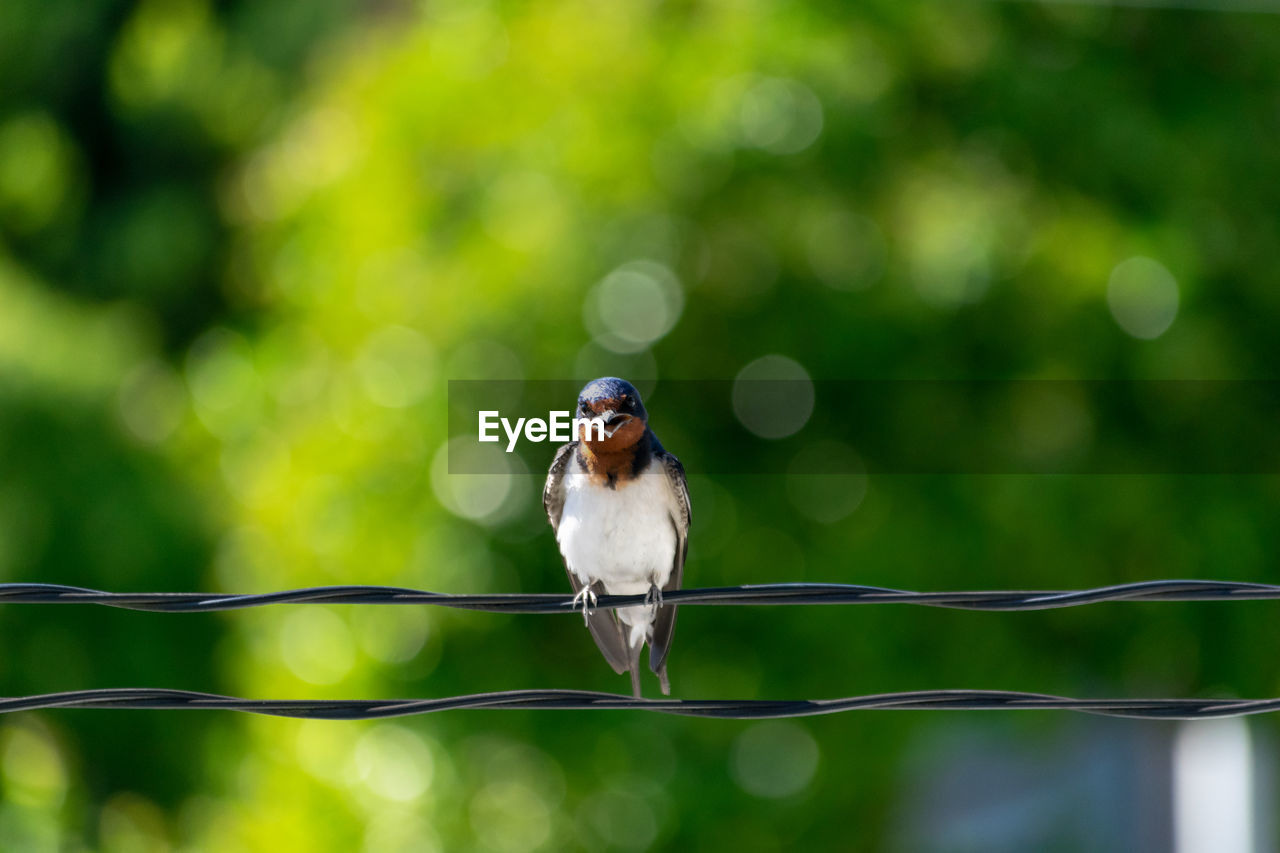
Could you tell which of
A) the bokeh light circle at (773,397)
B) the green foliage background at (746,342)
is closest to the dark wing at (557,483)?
the green foliage background at (746,342)

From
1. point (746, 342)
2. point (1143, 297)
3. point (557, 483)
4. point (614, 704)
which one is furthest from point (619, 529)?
point (1143, 297)

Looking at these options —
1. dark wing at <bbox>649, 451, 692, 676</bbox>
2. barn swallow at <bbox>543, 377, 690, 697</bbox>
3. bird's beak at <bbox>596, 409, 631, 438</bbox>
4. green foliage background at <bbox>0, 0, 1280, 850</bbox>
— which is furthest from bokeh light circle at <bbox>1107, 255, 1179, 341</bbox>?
bird's beak at <bbox>596, 409, 631, 438</bbox>

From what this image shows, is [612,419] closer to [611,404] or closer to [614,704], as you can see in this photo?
[611,404]

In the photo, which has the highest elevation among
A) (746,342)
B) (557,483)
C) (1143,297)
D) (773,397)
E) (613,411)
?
(1143,297)

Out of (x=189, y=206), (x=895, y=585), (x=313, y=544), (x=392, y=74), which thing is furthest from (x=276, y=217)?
(x=189, y=206)

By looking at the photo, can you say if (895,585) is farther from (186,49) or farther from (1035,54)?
(186,49)

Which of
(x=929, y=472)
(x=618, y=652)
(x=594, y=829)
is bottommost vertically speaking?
(x=594, y=829)

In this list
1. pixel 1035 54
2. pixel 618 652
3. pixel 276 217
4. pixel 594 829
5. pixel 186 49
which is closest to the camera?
pixel 618 652
